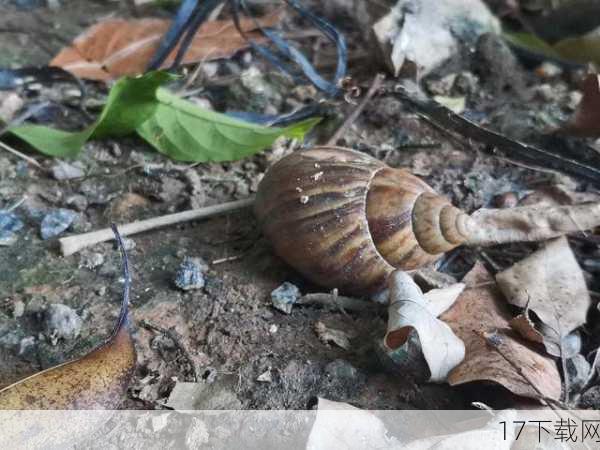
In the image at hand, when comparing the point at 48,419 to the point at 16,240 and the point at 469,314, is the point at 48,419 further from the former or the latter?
the point at 469,314

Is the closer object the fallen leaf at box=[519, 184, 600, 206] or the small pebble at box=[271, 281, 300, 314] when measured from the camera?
the small pebble at box=[271, 281, 300, 314]

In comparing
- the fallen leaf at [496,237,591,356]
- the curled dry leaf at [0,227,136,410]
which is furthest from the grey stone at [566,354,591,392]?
the curled dry leaf at [0,227,136,410]

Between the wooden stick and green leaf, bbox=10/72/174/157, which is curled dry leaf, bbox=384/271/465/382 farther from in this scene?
green leaf, bbox=10/72/174/157

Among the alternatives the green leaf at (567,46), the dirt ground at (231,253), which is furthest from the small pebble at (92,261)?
the green leaf at (567,46)

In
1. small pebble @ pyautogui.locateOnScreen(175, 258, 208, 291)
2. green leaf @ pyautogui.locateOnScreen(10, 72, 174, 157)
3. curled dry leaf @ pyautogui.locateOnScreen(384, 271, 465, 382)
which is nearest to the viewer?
curled dry leaf @ pyautogui.locateOnScreen(384, 271, 465, 382)

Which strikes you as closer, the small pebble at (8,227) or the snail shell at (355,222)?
the snail shell at (355,222)

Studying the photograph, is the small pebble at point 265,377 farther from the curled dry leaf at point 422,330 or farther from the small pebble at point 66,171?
the small pebble at point 66,171
